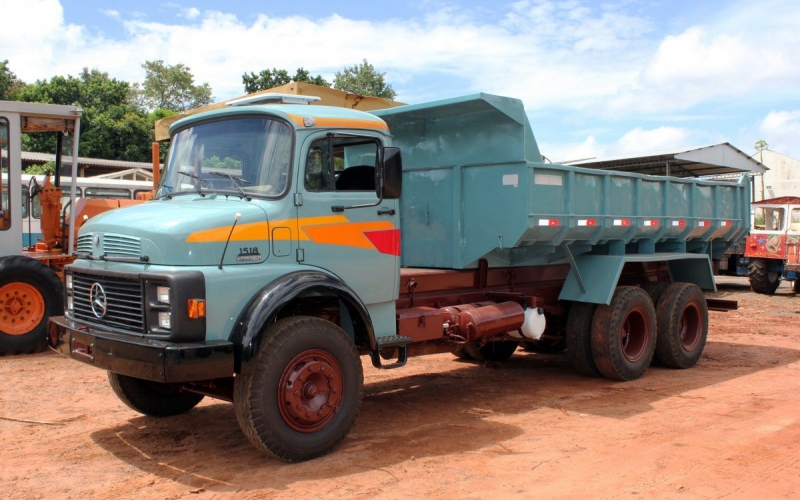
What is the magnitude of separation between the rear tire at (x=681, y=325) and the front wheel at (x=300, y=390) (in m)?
4.94

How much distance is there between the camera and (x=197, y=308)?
492 centimetres

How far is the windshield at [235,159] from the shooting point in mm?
5617

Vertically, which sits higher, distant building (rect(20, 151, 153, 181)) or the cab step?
distant building (rect(20, 151, 153, 181))

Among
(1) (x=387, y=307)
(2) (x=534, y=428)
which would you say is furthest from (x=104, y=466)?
(2) (x=534, y=428)

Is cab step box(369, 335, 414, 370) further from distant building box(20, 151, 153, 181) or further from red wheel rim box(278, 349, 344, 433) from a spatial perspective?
distant building box(20, 151, 153, 181)

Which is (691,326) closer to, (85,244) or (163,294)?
(163,294)

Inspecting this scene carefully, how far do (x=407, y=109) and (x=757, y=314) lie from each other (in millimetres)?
10556

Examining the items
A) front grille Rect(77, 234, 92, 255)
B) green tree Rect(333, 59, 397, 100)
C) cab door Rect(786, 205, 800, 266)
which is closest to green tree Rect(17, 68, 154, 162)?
green tree Rect(333, 59, 397, 100)

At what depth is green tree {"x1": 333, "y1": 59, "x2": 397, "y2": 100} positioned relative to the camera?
142 feet

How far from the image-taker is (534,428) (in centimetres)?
638

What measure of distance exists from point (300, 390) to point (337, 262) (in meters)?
1.07

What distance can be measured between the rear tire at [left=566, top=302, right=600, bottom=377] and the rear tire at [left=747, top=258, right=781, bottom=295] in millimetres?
12572

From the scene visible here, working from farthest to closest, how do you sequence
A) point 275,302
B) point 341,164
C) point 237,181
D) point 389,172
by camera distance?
point 341,164 < point 389,172 < point 237,181 < point 275,302

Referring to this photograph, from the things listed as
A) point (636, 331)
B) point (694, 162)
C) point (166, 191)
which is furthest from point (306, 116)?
point (694, 162)
